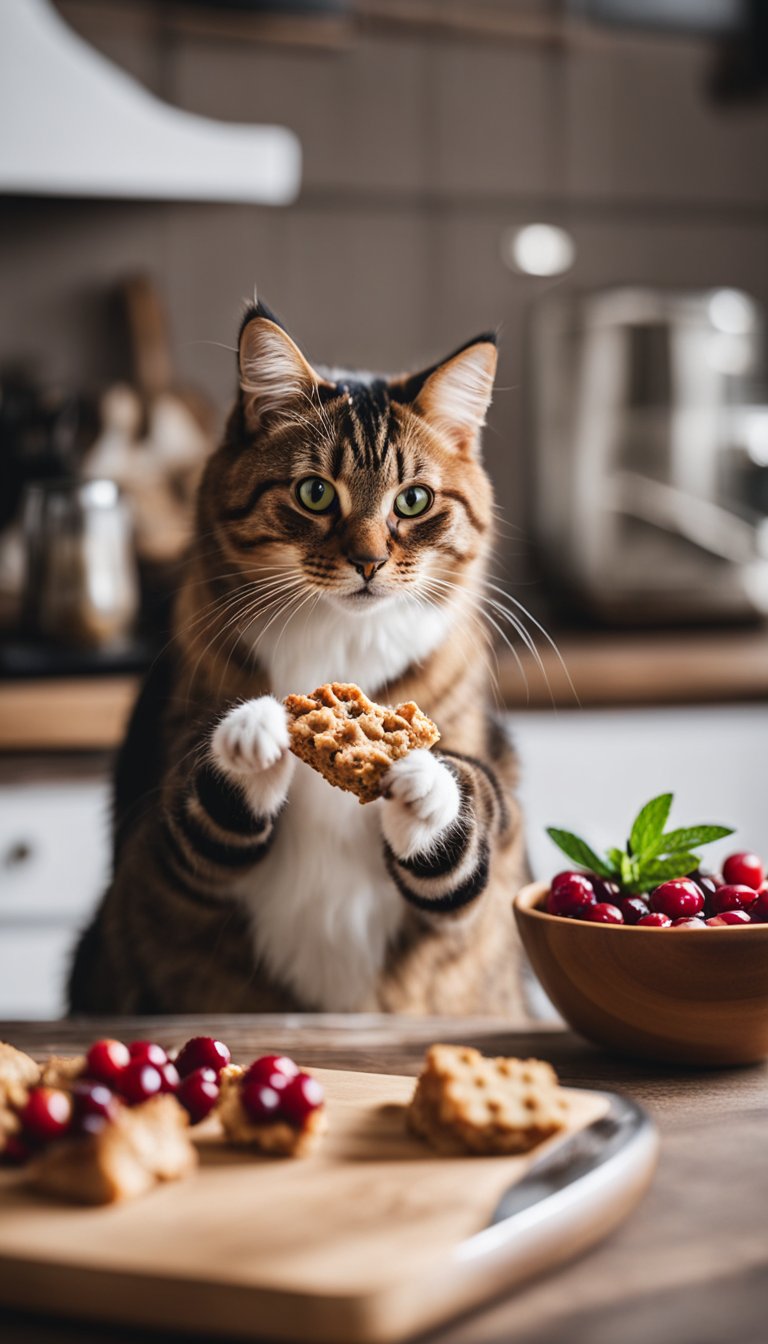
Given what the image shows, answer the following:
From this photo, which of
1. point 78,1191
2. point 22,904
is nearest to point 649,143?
point 22,904

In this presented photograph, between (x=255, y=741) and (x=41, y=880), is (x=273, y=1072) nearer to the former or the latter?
(x=255, y=741)

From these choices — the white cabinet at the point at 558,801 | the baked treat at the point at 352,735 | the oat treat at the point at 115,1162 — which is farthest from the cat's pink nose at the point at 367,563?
the white cabinet at the point at 558,801

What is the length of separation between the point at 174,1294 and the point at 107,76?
2.29 meters

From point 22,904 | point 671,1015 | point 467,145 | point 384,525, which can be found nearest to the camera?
point 671,1015

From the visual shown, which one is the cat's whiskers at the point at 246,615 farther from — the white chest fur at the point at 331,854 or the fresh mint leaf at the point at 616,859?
the fresh mint leaf at the point at 616,859

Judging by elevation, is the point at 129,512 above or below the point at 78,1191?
above

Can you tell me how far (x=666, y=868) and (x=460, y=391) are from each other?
0.40 m

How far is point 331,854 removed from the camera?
45.2 inches

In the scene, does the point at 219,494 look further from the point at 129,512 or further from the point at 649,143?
the point at 649,143

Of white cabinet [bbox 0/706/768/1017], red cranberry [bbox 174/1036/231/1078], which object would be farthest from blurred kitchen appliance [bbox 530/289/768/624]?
red cranberry [bbox 174/1036/231/1078]

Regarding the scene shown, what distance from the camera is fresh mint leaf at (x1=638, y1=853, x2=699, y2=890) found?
963mm

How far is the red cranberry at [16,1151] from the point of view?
717mm

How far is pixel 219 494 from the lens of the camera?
1151 millimetres

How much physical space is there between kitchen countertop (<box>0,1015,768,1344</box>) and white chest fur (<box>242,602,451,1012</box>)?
0.33ft
